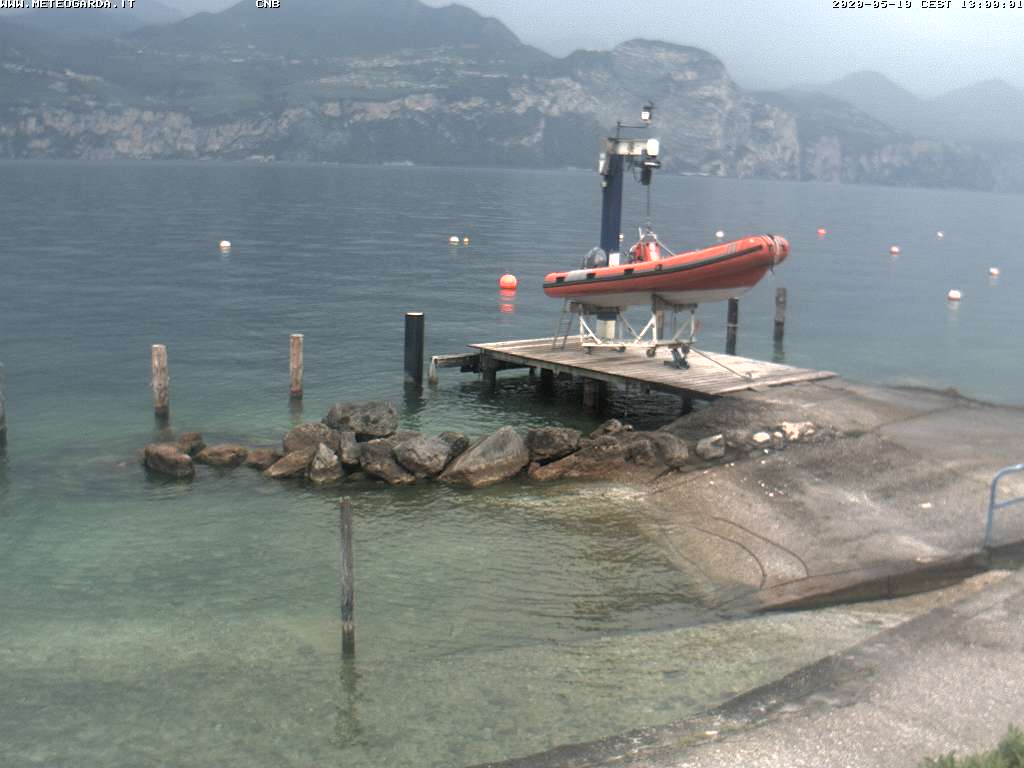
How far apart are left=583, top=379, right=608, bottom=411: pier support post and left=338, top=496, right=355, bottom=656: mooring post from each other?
12.2m

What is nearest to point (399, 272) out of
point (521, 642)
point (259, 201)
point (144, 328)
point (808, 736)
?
point (144, 328)

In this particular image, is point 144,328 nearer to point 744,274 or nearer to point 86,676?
point 744,274

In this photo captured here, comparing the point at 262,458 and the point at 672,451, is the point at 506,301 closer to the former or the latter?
the point at 262,458

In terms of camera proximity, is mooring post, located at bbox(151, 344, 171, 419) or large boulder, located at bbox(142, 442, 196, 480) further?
mooring post, located at bbox(151, 344, 171, 419)

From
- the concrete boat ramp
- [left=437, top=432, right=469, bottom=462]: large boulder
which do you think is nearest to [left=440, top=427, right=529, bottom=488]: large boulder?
[left=437, top=432, right=469, bottom=462]: large boulder

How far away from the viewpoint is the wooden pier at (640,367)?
21297mm

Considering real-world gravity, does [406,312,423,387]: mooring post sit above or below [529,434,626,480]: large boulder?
above

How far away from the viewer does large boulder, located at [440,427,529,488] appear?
1864cm

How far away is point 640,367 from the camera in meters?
22.6

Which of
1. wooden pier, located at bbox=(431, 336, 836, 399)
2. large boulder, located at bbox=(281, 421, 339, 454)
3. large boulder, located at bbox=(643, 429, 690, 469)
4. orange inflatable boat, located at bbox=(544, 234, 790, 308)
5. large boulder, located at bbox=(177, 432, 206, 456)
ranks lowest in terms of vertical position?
large boulder, located at bbox=(177, 432, 206, 456)

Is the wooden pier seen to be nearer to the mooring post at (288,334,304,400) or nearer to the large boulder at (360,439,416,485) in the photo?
the mooring post at (288,334,304,400)

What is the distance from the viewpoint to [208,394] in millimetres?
25375

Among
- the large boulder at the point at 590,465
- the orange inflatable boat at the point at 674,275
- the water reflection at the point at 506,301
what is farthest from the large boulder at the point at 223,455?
the water reflection at the point at 506,301

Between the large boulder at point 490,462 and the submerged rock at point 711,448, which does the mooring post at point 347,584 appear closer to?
the large boulder at point 490,462
